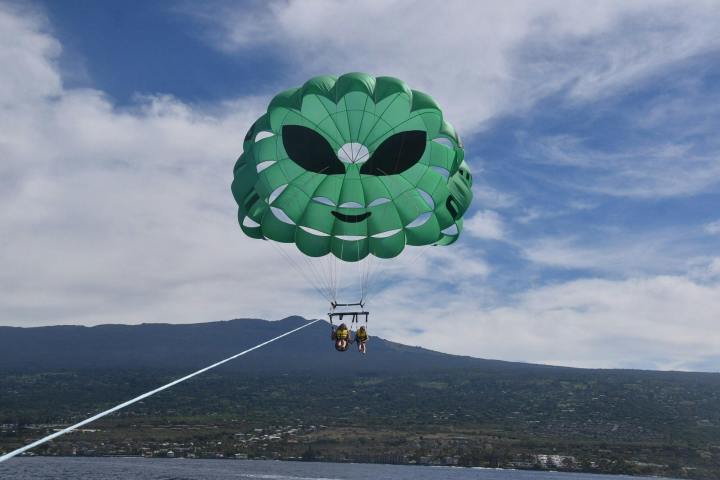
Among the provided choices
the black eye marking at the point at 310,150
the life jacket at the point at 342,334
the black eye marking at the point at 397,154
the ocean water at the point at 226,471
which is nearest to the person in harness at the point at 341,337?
the life jacket at the point at 342,334

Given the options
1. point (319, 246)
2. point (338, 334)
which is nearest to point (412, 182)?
point (319, 246)

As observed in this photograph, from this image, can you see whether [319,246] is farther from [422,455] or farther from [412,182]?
[422,455]

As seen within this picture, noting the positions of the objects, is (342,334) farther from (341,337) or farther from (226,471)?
(226,471)

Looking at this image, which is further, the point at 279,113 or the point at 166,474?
the point at 166,474

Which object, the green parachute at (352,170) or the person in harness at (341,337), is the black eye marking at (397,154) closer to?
the green parachute at (352,170)

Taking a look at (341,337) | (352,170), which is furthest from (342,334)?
(352,170)
